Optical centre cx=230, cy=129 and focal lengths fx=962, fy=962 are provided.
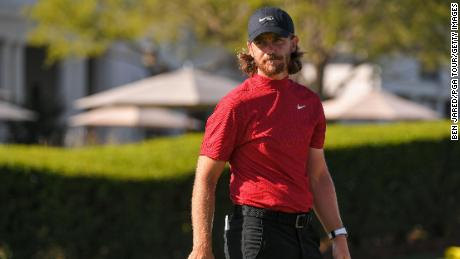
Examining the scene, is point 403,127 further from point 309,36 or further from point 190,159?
point 309,36

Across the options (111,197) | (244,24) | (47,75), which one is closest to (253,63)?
(111,197)

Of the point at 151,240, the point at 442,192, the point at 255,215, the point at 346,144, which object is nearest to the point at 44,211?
the point at 151,240

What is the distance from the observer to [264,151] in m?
3.84

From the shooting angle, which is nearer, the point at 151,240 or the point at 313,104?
the point at 313,104

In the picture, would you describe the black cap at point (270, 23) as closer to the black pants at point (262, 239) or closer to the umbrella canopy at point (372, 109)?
the black pants at point (262, 239)

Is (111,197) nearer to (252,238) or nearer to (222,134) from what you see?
(252,238)

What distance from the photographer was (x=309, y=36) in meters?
19.7

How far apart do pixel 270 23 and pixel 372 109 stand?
18.6m

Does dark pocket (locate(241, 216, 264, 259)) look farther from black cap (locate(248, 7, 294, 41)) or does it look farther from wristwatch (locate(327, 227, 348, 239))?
black cap (locate(248, 7, 294, 41))

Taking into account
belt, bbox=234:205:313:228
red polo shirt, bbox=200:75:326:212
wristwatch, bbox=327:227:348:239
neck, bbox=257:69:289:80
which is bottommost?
wristwatch, bbox=327:227:348:239

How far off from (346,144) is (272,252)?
6.85m

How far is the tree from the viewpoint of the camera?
18500 mm

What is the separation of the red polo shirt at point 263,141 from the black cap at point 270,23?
19 centimetres

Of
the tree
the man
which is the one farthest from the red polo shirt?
the tree
